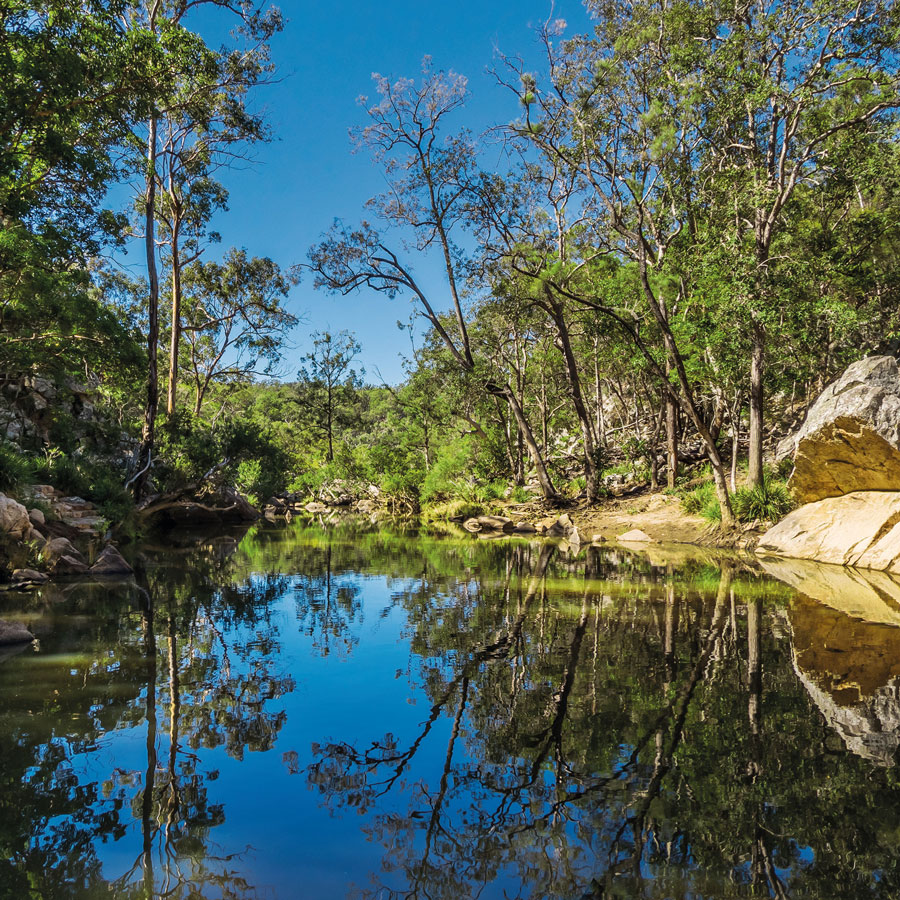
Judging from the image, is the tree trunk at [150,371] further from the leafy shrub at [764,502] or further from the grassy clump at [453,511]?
the leafy shrub at [764,502]

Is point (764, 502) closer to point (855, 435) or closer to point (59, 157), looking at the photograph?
point (855, 435)

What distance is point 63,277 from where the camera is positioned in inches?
534

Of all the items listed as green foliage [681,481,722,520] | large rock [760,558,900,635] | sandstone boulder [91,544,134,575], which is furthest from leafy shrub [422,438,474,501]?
sandstone boulder [91,544,134,575]

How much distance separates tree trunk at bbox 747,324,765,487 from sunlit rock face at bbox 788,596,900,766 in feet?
25.4

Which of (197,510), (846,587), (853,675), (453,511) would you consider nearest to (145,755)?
(853,675)

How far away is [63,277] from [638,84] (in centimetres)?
1416

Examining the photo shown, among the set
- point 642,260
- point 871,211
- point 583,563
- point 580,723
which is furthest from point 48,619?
point 871,211

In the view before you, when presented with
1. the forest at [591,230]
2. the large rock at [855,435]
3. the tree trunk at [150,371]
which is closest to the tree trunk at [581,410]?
the forest at [591,230]

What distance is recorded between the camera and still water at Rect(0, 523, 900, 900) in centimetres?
257

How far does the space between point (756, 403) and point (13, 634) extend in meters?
14.5

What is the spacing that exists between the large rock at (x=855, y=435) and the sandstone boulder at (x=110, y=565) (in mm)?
13188

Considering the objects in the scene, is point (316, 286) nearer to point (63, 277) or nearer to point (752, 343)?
point (63, 277)

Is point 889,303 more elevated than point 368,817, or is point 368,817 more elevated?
point 889,303

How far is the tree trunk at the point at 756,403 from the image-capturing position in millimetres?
13427
